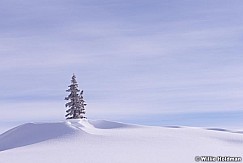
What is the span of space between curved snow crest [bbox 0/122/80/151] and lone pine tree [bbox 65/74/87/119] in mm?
13120

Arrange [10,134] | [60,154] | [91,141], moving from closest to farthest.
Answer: [60,154] → [91,141] → [10,134]

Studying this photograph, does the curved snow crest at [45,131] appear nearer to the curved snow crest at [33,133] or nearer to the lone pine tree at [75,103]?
the curved snow crest at [33,133]

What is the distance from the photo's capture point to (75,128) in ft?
107

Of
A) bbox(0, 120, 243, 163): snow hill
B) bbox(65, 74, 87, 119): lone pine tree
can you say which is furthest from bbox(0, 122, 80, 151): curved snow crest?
bbox(65, 74, 87, 119): lone pine tree

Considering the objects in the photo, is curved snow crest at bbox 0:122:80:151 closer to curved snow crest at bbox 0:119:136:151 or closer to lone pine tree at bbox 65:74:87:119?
curved snow crest at bbox 0:119:136:151

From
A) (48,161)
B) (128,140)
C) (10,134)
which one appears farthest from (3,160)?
(10,134)

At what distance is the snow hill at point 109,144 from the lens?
2292cm

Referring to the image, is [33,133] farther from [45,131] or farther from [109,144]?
[109,144]

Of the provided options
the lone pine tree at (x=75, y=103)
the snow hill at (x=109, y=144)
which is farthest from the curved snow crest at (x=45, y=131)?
the lone pine tree at (x=75, y=103)

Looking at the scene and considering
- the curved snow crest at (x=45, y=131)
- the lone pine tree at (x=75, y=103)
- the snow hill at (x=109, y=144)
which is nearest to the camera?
the snow hill at (x=109, y=144)

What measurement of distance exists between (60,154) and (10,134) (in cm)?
A: 1323

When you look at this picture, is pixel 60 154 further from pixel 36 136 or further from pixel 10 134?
pixel 10 134

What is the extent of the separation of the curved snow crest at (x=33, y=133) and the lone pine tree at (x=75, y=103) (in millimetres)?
13120

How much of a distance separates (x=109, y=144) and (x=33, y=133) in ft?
27.7
